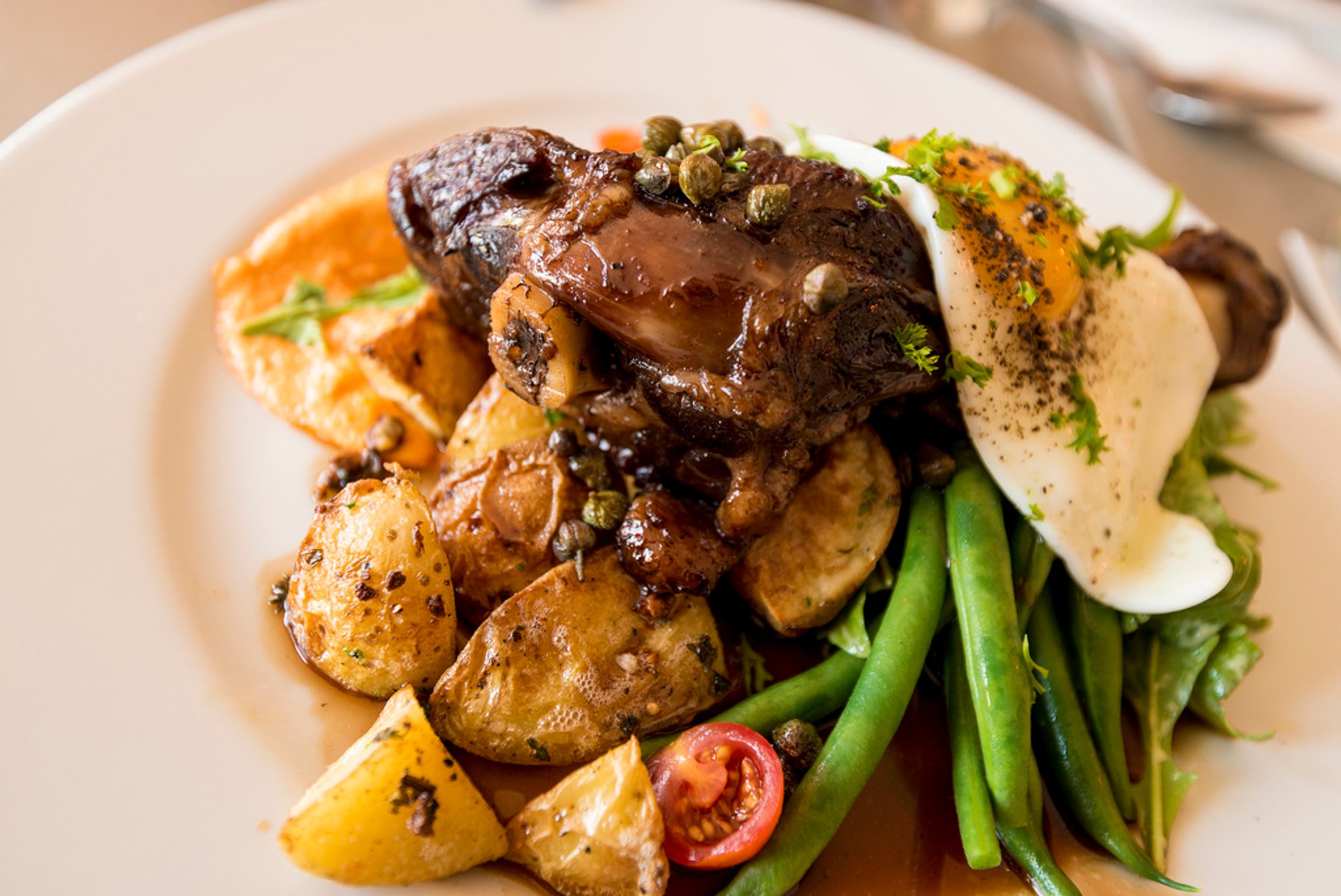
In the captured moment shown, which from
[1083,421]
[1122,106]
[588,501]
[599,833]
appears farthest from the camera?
[1122,106]

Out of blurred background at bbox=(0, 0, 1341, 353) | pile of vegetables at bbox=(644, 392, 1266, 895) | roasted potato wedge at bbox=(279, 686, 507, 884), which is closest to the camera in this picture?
roasted potato wedge at bbox=(279, 686, 507, 884)

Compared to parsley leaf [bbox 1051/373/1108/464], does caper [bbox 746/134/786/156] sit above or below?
above

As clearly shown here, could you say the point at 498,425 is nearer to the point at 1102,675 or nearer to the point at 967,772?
the point at 967,772

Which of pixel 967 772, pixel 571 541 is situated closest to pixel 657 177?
pixel 571 541

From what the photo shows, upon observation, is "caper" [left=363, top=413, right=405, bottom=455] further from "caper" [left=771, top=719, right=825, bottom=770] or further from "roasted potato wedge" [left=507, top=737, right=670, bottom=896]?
"caper" [left=771, top=719, right=825, bottom=770]

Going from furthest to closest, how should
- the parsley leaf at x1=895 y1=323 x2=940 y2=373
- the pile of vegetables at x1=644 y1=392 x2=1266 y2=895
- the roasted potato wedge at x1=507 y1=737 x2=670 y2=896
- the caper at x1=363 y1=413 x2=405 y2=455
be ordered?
the caper at x1=363 y1=413 x2=405 y2=455 < the parsley leaf at x1=895 y1=323 x2=940 y2=373 < the pile of vegetables at x1=644 y1=392 x2=1266 y2=895 < the roasted potato wedge at x1=507 y1=737 x2=670 y2=896

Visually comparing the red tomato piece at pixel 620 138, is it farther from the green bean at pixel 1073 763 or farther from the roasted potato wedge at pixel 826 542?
the green bean at pixel 1073 763

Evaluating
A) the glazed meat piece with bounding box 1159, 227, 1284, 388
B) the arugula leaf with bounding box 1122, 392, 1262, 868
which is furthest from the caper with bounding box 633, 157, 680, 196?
the glazed meat piece with bounding box 1159, 227, 1284, 388
